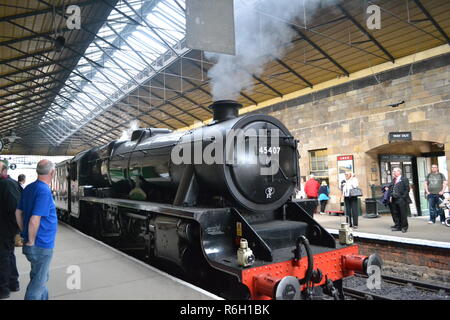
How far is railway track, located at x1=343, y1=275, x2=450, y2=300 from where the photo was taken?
464 centimetres

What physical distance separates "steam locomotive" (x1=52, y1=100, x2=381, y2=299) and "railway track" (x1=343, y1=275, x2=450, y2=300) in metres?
1.22

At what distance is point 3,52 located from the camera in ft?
39.6

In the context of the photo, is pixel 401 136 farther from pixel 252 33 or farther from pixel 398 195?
pixel 252 33

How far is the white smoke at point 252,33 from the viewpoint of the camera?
6668mm

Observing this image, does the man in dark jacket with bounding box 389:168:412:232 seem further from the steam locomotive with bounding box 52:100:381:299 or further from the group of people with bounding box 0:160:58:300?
the group of people with bounding box 0:160:58:300

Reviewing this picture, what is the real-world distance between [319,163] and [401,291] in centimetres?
847

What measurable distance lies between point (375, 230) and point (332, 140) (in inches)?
206

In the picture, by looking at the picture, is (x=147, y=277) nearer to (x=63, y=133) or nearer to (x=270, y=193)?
(x=270, y=193)

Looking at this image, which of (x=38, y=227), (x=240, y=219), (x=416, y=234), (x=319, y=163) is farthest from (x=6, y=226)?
(x=319, y=163)

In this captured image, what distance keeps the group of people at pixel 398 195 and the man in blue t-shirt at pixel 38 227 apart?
270 inches

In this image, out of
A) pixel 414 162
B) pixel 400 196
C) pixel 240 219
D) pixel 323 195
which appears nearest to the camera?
pixel 240 219

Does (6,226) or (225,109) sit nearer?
(6,226)

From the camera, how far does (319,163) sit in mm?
13109
